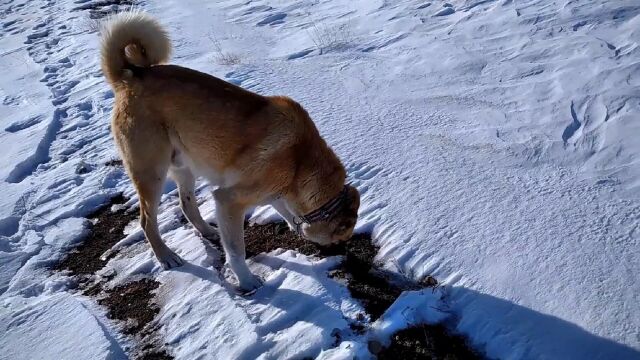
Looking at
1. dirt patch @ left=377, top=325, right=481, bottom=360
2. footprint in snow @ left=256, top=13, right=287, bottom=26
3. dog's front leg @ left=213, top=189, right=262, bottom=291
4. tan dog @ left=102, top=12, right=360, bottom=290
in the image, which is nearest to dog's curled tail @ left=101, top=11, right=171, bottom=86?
tan dog @ left=102, top=12, right=360, bottom=290

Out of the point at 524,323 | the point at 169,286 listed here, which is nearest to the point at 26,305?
the point at 169,286

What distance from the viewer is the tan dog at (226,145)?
351 centimetres

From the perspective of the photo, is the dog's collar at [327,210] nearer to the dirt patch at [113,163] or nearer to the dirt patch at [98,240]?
the dirt patch at [98,240]

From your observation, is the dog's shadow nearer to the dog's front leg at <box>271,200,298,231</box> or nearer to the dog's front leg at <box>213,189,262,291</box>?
the dog's front leg at <box>213,189,262,291</box>

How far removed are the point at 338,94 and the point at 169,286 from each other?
3142mm

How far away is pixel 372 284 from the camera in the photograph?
328cm

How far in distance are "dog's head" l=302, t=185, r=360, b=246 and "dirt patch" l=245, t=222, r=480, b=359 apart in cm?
21

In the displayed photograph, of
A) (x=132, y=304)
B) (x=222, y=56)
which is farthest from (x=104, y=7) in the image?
(x=132, y=304)

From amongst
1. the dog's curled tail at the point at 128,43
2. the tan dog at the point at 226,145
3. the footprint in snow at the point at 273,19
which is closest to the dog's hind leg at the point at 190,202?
the tan dog at the point at 226,145

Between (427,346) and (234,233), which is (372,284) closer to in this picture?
(427,346)

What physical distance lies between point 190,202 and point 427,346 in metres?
2.40

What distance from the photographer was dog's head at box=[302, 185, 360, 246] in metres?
3.46

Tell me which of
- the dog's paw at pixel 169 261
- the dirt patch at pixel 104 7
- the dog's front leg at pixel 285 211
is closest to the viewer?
the dog's front leg at pixel 285 211

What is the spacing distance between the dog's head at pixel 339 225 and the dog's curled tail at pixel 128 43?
1.96 m
